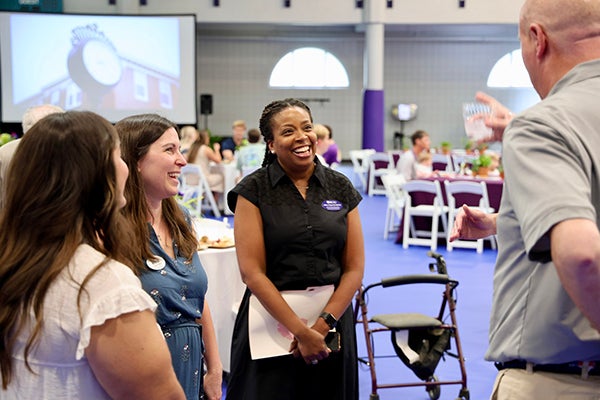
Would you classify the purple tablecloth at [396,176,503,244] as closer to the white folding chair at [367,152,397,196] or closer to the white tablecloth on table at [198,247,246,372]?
the white folding chair at [367,152,397,196]

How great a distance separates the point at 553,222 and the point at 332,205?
1.52 m

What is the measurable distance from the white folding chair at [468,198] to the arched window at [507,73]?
47.3 feet

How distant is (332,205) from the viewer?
9.21 ft

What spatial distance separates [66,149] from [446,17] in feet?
58.5

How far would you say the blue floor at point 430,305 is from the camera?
14.9 ft

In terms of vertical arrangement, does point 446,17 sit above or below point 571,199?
above

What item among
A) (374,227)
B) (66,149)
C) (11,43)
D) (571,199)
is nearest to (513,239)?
(571,199)

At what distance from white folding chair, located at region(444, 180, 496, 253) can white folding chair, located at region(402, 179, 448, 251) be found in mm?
151

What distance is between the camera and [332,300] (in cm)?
275

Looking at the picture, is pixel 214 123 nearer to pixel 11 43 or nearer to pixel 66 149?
pixel 11 43

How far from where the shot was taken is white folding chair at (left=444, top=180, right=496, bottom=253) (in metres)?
9.05

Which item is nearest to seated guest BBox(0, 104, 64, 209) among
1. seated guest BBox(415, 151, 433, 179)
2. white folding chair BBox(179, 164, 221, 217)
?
seated guest BBox(415, 151, 433, 179)

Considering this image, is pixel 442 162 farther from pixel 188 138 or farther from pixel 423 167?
pixel 188 138

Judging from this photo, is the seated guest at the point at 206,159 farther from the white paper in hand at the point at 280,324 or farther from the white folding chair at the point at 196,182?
the white paper in hand at the point at 280,324
